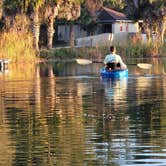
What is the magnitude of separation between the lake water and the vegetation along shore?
88.6 feet

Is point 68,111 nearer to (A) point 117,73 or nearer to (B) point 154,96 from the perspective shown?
(B) point 154,96

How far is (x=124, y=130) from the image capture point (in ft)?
57.9

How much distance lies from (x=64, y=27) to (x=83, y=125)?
270 feet

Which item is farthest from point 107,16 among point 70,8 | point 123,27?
point 70,8

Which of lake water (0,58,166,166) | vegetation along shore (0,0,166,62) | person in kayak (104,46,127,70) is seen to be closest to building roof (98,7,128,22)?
vegetation along shore (0,0,166,62)

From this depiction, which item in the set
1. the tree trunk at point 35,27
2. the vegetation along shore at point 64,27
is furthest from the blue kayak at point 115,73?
the tree trunk at point 35,27

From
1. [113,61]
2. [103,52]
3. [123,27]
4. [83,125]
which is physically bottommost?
[103,52]

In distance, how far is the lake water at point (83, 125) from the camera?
14016mm

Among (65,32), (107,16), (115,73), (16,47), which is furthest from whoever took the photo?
(65,32)

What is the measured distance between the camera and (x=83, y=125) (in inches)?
736

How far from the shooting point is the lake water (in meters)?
14.0

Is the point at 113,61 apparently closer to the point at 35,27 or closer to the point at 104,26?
the point at 35,27

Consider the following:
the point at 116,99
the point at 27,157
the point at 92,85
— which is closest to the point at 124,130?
the point at 27,157

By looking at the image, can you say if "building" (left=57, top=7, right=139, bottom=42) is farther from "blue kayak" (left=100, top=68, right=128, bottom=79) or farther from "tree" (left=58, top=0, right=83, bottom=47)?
"blue kayak" (left=100, top=68, right=128, bottom=79)
